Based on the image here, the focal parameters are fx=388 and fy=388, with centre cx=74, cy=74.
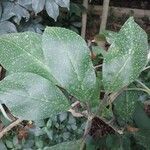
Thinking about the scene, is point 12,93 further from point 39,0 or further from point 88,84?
point 39,0

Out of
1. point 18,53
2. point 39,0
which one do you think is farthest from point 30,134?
point 18,53

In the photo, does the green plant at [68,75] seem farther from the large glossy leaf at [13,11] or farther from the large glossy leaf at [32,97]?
the large glossy leaf at [13,11]

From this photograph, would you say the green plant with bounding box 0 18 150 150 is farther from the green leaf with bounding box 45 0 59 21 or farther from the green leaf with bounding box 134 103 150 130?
the green leaf with bounding box 45 0 59 21

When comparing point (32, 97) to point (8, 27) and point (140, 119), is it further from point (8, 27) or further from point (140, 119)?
point (8, 27)

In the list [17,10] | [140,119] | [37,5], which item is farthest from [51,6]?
[140,119]

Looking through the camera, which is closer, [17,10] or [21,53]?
[21,53]

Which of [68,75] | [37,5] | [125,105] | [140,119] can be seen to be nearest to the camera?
[68,75]
